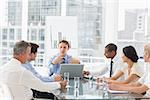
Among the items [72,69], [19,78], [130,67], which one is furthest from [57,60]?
[19,78]

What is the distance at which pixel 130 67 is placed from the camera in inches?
152

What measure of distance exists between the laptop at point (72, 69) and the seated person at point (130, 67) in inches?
20.7

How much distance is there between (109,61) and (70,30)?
215cm

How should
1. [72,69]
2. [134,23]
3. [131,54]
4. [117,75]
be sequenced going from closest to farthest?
1. [131,54]
2. [72,69]
3. [117,75]
4. [134,23]

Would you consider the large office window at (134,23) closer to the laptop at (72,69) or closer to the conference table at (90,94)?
the laptop at (72,69)

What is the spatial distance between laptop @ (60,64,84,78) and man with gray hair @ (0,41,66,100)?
96cm

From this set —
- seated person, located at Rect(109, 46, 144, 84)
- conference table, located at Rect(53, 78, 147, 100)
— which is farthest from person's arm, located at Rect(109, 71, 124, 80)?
conference table, located at Rect(53, 78, 147, 100)

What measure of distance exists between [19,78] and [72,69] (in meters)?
1.23

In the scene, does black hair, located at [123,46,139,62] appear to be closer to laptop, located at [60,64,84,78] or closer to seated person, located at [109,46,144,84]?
seated person, located at [109,46,144,84]

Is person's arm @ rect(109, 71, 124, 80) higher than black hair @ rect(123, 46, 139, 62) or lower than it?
lower

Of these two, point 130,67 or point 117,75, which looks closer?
point 130,67

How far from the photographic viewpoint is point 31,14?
7086 mm

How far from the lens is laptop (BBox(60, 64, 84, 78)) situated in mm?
3982

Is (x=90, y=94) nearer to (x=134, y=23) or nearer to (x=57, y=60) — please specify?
(x=57, y=60)
